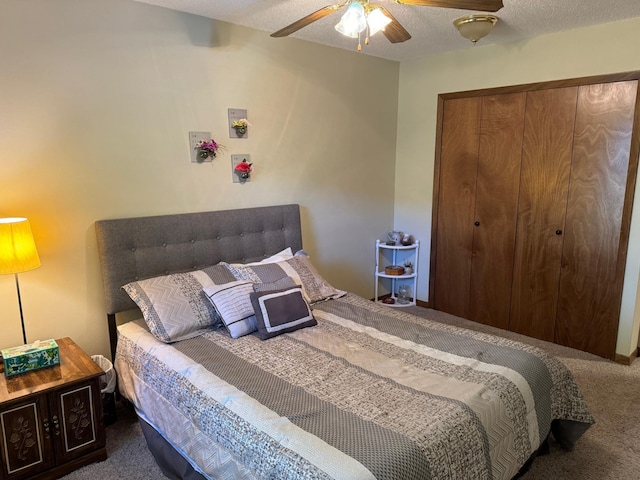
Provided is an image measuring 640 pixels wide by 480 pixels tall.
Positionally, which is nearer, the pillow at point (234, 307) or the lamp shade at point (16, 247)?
the lamp shade at point (16, 247)

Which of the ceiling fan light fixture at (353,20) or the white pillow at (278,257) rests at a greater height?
the ceiling fan light fixture at (353,20)

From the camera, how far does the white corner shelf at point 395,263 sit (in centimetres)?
420

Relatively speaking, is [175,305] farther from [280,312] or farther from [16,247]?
[16,247]

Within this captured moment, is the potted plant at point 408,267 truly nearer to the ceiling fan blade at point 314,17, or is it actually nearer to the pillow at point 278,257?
the pillow at point 278,257

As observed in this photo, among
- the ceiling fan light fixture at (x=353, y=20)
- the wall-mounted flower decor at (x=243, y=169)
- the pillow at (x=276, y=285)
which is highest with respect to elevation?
the ceiling fan light fixture at (x=353, y=20)

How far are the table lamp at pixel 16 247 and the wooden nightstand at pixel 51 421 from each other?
505mm

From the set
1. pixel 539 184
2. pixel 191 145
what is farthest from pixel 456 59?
pixel 191 145

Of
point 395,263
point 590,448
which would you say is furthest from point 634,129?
point 395,263

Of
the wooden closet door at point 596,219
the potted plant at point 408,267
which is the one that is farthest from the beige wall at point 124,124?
the wooden closet door at point 596,219

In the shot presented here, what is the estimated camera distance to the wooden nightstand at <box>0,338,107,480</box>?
1907 mm

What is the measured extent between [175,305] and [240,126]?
132cm

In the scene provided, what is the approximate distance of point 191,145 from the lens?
9.37 ft

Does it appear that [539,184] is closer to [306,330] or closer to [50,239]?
[306,330]

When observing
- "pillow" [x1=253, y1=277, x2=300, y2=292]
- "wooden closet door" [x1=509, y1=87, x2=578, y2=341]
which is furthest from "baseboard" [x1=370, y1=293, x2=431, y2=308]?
"pillow" [x1=253, y1=277, x2=300, y2=292]
